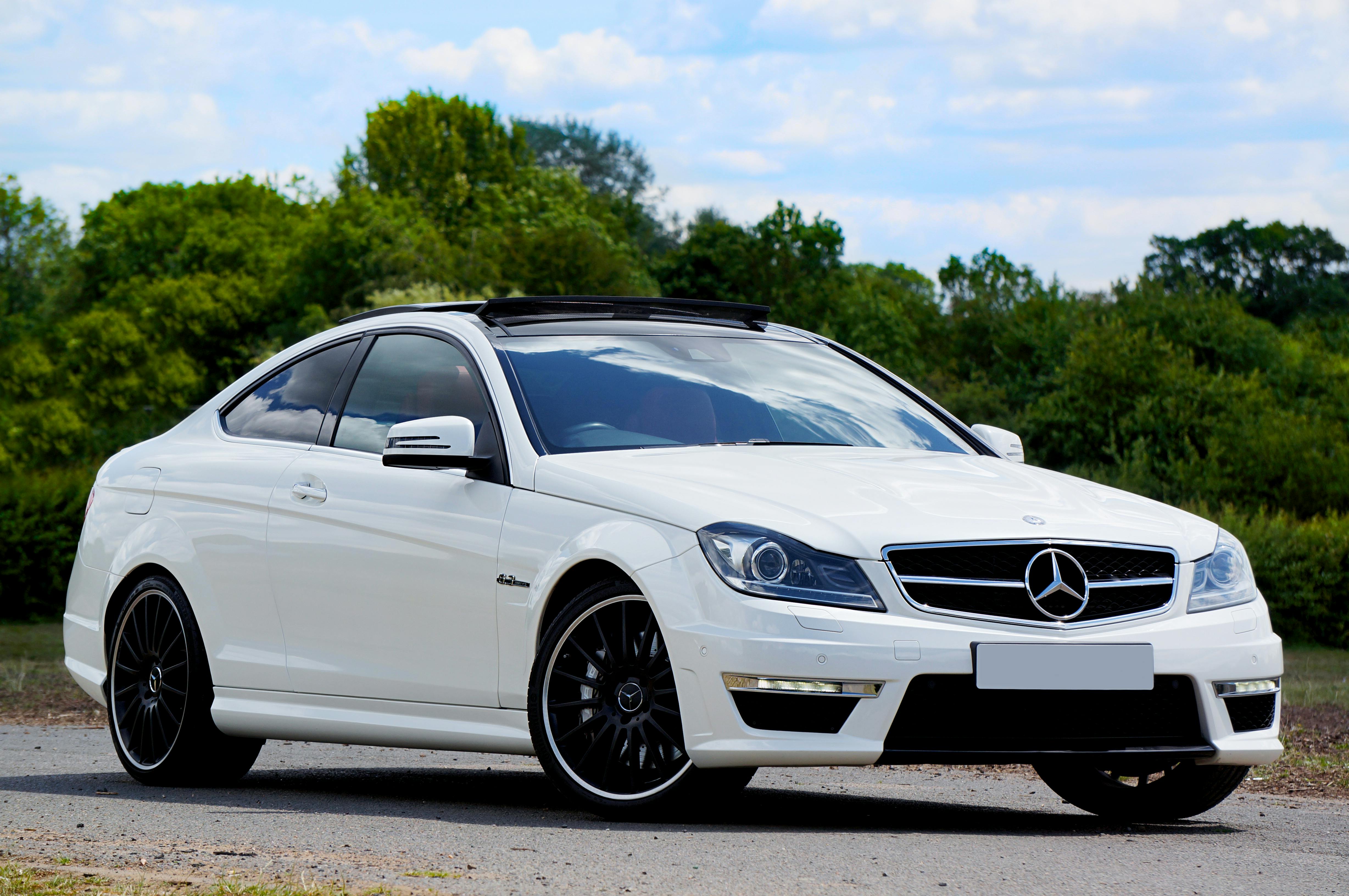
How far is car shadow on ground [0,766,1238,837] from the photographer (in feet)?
18.2

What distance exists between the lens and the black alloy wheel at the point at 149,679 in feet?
23.6

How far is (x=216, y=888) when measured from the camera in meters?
4.09

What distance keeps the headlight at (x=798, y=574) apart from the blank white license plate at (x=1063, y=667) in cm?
37

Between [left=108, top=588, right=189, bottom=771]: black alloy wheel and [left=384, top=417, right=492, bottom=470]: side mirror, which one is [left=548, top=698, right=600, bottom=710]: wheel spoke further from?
[left=108, top=588, right=189, bottom=771]: black alloy wheel

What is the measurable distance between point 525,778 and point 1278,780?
3527 millimetres

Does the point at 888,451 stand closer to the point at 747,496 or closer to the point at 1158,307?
the point at 747,496

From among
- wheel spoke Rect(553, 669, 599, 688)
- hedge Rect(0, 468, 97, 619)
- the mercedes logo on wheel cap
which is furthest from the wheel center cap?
hedge Rect(0, 468, 97, 619)

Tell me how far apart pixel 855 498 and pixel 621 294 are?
49.9m

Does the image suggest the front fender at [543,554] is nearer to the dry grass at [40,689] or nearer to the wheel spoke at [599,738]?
the wheel spoke at [599,738]

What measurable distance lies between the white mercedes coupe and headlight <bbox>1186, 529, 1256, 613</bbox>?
0.5 inches

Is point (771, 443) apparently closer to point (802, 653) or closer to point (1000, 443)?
point (1000, 443)

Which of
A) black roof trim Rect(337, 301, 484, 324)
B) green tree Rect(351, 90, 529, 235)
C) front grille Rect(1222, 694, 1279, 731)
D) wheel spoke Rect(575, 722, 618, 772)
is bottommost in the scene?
wheel spoke Rect(575, 722, 618, 772)

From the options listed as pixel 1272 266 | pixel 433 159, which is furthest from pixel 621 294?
pixel 1272 266

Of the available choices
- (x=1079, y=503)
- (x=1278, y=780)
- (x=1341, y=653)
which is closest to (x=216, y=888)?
(x=1079, y=503)
